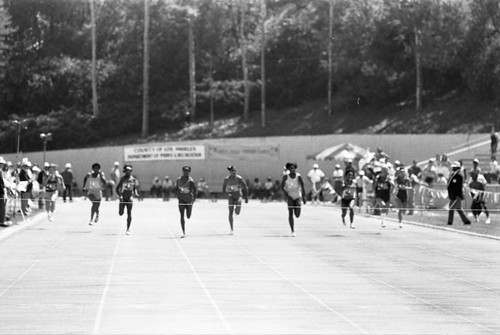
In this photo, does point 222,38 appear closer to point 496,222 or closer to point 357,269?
point 496,222

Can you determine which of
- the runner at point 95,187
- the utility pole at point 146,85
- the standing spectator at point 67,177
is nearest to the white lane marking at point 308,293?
the runner at point 95,187

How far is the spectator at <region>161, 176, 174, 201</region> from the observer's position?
219 ft

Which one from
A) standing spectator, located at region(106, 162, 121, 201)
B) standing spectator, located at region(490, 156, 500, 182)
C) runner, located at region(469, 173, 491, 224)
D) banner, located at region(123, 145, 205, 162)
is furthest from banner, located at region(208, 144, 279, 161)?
runner, located at region(469, 173, 491, 224)

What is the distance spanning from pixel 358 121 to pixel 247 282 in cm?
5762

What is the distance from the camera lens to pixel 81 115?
86.4m

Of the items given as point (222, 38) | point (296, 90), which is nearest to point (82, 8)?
point (222, 38)

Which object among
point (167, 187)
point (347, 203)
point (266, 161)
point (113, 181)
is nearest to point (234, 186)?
point (347, 203)

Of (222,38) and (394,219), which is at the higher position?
(222,38)

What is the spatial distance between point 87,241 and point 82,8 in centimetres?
6604

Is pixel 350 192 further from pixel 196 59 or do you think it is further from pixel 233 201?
pixel 196 59

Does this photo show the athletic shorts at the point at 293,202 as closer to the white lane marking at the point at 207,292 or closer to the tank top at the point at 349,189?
the tank top at the point at 349,189

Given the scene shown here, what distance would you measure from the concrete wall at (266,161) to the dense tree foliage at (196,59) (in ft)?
28.1

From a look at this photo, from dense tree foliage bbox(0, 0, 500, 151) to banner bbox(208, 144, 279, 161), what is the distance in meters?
9.70

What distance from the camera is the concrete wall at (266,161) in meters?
67.8
